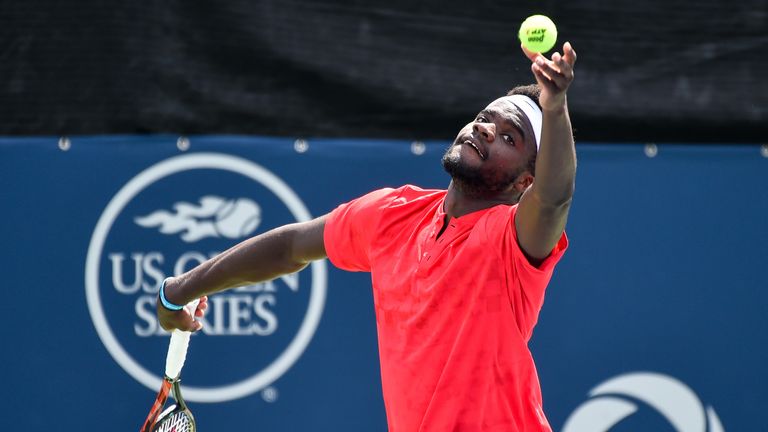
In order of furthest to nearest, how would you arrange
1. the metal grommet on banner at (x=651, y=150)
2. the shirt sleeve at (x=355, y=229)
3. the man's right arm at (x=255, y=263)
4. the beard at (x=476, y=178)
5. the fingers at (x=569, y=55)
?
the metal grommet on banner at (x=651, y=150) < the man's right arm at (x=255, y=263) < the shirt sleeve at (x=355, y=229) < the beard at (x=476, y=178) < the fingers at (x=569, y=55)

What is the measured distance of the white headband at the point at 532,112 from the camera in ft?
9.12

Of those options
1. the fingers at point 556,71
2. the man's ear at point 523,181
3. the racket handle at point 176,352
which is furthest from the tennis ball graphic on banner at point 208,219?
the fingers at point 556,71

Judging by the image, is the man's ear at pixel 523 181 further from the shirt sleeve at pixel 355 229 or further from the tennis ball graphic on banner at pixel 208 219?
the tennis ball graphic on banner at pixel 208 219

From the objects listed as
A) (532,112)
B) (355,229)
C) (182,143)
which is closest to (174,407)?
(355,229)

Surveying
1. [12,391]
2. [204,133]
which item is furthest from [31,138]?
[12,391]

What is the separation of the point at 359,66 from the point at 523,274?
69.2 inches

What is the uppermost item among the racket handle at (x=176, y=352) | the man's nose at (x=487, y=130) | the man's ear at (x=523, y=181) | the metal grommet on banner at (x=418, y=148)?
the metal grommet on banner at (x=418, y=148)

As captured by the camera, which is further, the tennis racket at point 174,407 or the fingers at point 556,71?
the tennis racket at point 174,407

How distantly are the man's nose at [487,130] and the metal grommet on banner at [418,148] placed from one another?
1.37m

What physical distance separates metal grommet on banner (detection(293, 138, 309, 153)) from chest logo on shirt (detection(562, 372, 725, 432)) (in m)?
1.28

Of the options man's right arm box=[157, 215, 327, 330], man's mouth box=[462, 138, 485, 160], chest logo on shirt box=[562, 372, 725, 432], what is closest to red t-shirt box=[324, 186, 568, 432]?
man's mouth box=[462, 138, 485, 160]

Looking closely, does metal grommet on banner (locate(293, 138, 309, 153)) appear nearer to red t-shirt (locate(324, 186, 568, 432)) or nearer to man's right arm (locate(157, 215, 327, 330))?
man's right arm (locate(157, 215, 327, 330))

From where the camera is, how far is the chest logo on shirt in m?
4.14

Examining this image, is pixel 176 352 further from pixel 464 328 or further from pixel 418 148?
pixel 418 148
